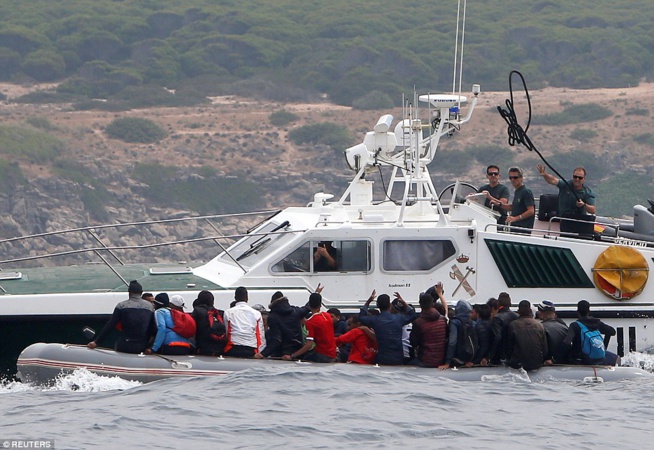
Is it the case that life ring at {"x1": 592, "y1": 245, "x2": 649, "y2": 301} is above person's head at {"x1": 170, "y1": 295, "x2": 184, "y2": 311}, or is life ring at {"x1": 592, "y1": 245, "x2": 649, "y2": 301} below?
above

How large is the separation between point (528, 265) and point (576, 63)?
148ft

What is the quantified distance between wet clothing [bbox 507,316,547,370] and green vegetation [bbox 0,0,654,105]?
3862cm

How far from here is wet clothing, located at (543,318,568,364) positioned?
14.5 meters

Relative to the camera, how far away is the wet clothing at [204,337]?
14242 millimetres

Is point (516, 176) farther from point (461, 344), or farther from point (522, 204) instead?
point (461, 344)

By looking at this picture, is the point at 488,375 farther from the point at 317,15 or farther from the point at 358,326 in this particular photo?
the point at 317,15

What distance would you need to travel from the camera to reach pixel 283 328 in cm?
1430

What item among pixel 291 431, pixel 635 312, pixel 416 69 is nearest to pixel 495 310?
pixel 635 312

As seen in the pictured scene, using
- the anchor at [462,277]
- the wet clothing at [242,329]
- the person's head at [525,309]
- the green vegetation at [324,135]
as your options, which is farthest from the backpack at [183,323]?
the green vegetation at [324,135]

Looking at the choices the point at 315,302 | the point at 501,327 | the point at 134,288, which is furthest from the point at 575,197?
the point at 134,288

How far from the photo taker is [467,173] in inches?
1832

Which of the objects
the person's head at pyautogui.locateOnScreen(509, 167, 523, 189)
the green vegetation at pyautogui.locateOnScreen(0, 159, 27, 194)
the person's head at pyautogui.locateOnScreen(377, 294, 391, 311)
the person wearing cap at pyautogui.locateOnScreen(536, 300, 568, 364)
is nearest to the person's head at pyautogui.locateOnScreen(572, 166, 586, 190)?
the person's head at pyautogui.locateOnScreen(509, 167, 523, 189)

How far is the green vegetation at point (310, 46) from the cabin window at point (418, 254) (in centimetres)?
3731

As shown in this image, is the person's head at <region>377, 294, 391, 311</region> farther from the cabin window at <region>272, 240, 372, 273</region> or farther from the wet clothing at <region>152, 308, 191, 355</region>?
the wet clothing at <region>152, 308, 191, 355</region>
